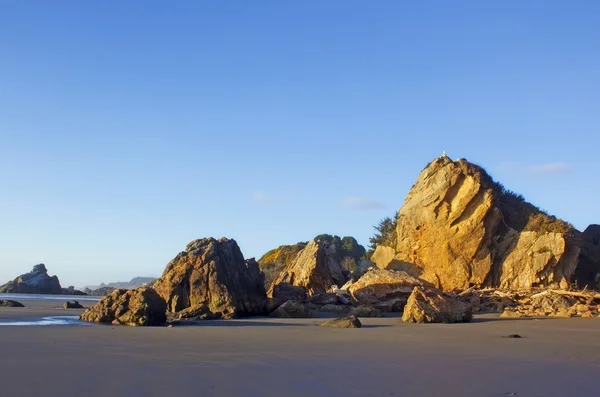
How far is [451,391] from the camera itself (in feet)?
14.3

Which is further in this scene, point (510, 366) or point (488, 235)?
point (488, 235)

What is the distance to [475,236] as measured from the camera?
19953mm

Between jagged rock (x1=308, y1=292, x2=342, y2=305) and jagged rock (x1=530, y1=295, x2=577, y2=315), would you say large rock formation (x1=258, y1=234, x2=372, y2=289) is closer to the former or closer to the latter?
jagged rock (x1=308, y1=292, x2=342, y2=305)

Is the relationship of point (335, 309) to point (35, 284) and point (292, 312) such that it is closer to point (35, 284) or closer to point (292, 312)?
point (292, 312)

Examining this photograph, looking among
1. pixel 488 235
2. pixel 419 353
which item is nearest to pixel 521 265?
pixel 488 235

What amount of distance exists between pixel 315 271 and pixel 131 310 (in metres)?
10.4

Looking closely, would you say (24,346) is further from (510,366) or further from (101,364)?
(510,366)

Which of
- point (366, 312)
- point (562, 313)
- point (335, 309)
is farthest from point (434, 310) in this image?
point (562, 313)

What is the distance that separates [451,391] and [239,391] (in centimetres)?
156

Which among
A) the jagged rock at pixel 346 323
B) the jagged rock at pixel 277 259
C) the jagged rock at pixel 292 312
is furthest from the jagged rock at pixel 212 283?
the jagged rock at pixel 277 259

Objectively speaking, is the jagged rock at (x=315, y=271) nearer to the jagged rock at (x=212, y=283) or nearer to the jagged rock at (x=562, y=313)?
the jagged rock at (x=212, y=283)

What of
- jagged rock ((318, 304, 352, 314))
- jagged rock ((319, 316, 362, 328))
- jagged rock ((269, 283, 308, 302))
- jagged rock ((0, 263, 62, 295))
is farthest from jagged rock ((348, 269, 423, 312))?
jagged rock ((0, 263, 62, 295))

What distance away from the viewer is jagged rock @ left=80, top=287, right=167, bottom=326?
1019cm

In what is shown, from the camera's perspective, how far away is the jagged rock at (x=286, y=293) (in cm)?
1683
